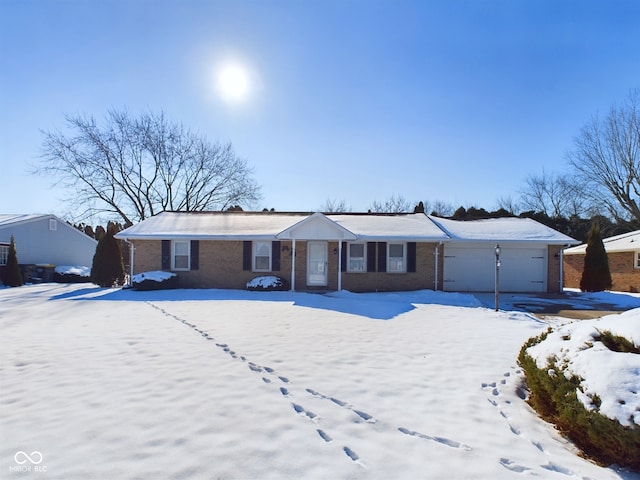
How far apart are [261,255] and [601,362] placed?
13.7 meters

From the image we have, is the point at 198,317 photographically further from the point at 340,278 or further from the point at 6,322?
the point at 340,278

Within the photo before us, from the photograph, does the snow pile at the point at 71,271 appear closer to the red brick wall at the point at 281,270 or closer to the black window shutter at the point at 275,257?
the red brick wall at the point at 281,270

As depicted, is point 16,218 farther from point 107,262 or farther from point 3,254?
point 107,262

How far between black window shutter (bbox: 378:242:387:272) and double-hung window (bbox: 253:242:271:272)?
184 inches

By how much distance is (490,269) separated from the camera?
16594 millimetres

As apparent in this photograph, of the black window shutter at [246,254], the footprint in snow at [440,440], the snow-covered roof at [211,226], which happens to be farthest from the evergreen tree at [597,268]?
the footprint in snow at [440,440]

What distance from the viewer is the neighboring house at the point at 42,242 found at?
2214cm

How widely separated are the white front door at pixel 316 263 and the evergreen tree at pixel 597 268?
12475 mm

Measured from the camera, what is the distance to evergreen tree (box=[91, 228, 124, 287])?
57.1ft

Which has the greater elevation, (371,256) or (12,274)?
(371,256)

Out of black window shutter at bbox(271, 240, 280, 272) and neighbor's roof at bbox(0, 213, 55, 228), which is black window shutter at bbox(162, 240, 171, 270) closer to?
black window shutter at bbox(271, 240, 280, 272)

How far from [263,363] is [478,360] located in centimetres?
332

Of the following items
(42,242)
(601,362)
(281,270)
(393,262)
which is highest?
(42,242)

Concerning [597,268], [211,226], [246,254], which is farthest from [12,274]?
[597,268]
